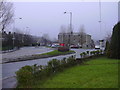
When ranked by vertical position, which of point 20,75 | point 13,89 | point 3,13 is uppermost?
point 3,13

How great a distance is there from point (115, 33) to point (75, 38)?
336ft

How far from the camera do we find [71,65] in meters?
14.7

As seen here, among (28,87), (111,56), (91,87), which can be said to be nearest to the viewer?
(28,87)

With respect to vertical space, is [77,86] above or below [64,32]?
below

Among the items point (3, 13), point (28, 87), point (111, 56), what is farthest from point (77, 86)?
point (3, 13)

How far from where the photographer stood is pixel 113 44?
76.7ft

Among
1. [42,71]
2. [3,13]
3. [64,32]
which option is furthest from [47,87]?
[64,32]

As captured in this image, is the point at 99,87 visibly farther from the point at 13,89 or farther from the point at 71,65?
the point at 71,65

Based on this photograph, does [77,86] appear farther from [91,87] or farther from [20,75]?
[20,75]

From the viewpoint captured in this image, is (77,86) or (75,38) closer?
(77,86)

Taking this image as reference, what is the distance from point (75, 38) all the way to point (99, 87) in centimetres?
11839

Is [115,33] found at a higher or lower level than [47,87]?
higher

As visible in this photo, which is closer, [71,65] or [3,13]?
[71,65]

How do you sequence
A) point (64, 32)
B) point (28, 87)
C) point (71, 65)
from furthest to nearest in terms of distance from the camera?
point (64, 32)
point (71, 65)
point (28, 87)
